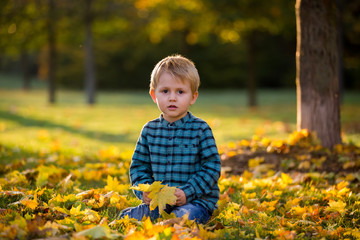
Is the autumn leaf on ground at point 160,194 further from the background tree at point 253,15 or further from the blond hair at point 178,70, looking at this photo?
the background tree at point 253,15

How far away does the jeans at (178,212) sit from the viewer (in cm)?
255

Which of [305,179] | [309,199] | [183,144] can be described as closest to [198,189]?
[183,144]

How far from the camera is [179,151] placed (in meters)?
2.68

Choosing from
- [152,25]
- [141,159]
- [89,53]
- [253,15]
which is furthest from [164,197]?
[152,25]

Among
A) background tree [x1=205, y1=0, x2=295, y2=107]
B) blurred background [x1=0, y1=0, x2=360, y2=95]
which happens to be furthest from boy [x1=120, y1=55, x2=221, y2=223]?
background tree [x1=205, y1=0, x2=295, y2=107]

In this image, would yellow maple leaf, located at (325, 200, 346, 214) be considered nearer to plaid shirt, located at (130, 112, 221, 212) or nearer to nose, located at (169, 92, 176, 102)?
plaid shirt, located at (130, 112, 221, 212)

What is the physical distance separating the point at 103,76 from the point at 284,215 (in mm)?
36162

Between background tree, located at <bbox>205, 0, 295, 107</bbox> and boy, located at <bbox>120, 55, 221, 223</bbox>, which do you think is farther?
background tree, located at <bbox>205, 0, 295, 107</bbox>

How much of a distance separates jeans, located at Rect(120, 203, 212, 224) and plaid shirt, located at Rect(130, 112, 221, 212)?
47mm

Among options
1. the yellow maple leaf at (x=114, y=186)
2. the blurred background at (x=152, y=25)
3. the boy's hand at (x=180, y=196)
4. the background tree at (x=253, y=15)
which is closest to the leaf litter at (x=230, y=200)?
the yellow maple leaf at (x=114, y=186)

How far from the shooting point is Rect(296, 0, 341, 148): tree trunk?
4.95 meters

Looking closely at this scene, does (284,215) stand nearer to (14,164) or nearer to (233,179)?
(233,179)

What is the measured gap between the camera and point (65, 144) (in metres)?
6.99

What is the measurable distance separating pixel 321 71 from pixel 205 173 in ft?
9.94
